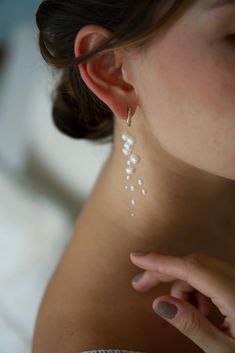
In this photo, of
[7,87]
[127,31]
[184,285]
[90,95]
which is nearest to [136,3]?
[127,31]

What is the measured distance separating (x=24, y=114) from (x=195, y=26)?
752 mm

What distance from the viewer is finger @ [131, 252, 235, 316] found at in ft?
2.32

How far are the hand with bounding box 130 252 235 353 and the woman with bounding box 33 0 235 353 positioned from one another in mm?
123

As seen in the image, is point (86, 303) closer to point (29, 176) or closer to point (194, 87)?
point (194, 87)

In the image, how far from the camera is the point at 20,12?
54.9 inches

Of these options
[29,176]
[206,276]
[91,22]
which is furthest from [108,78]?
[29,176]

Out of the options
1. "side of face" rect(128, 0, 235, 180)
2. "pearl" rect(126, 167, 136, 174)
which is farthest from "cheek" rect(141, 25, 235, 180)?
"pearl" rect(126, 167, 136, 174)

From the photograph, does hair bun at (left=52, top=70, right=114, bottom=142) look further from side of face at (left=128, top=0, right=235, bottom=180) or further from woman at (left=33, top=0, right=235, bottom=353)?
side of face at (left=128, top=0, right=235, bottom=180)

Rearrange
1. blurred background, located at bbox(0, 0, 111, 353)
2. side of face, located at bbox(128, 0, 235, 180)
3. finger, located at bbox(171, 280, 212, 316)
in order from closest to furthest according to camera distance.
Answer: side of face, located at bbox(128, 0, 235, 180)
finger, located at bbox(171, 280, 212, 316)
blurred background, located at bbox(0, 0, 111, 353)

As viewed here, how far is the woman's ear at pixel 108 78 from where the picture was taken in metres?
0.75

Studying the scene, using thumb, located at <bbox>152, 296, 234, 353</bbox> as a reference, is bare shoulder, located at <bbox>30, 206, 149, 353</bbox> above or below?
below

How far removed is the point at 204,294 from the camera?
0.73 meters

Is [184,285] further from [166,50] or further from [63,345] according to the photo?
[166,50]

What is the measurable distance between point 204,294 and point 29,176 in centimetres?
69
